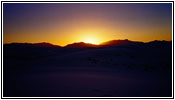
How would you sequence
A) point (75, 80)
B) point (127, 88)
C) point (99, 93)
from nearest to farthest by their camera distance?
point (99, 93) < point (127, 88) < point (75, 80)

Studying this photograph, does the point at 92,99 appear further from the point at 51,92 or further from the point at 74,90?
the point at 51,92

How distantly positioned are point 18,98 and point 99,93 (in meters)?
2.47


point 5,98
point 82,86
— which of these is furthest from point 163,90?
point 5,98

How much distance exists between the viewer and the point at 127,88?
20.1ft

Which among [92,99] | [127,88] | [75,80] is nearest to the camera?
[92,99]

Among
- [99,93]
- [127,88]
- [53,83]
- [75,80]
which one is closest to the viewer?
[99,93]

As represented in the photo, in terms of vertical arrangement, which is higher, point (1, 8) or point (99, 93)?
point (1, 8)

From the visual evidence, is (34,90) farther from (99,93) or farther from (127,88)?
(127,88)

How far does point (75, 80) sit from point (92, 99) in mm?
1972

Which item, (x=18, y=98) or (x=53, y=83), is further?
(x=53, y=83)

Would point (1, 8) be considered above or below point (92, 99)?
above

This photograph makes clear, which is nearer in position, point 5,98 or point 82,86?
point 5,98

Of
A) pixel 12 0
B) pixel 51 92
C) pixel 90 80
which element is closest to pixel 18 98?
pixel 51 92

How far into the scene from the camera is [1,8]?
7.12 metres
